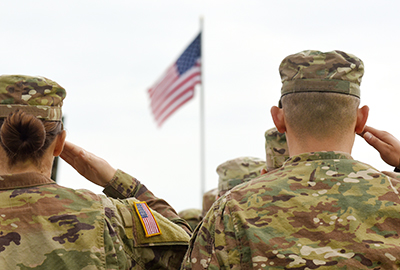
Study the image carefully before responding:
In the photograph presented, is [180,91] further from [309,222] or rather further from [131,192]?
[309,222]

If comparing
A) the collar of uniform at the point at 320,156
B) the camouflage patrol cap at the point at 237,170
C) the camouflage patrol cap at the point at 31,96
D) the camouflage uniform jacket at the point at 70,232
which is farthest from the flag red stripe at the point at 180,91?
the collar of uniform at the point at 320,156

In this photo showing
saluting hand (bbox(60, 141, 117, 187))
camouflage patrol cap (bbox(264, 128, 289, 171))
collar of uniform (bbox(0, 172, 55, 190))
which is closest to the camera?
collar of uniform (bbox(0, 172, 55, 190))

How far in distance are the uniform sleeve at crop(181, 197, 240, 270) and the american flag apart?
1154cm

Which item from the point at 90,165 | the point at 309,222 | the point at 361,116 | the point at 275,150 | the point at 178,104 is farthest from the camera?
the point at 178,104

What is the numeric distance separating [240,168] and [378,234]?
357 centimetres

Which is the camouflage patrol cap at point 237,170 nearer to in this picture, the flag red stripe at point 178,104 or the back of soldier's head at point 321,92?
the back of soldier's head at point 321,92

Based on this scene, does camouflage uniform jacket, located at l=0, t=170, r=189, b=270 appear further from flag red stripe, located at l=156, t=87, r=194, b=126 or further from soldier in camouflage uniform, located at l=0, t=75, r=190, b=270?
flag red stripe, located at l=156, t=87, r=194, b=126

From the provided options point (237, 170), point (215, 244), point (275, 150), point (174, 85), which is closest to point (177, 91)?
point (174, 85)

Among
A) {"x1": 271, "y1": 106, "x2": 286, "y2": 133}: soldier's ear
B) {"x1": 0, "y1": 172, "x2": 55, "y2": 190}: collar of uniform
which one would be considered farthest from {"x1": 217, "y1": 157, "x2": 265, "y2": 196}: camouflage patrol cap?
{"x1": 0, "y1": 172, "x2": 55, "y2": 190}: collar of uniform

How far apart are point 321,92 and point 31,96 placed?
5.14 feet

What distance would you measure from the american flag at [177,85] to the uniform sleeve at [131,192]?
10865 mm

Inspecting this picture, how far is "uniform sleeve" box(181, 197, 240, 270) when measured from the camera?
251 cm

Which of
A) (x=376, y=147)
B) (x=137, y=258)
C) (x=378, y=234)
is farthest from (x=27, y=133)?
(x=376, y=147)

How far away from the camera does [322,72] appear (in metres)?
2.78
